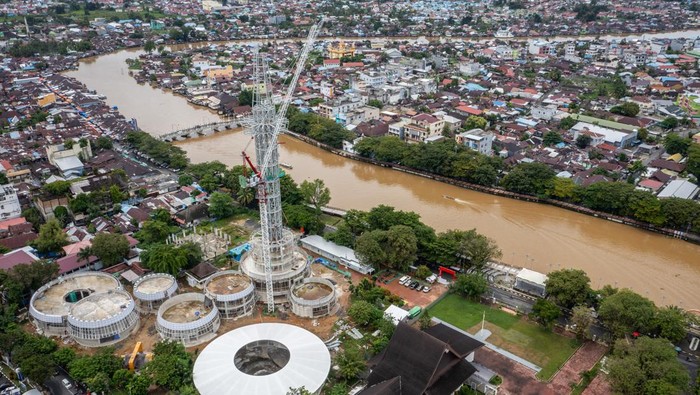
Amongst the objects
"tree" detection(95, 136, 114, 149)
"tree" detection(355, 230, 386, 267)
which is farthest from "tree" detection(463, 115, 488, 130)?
"tree" detection(95, 136, 114, 149)

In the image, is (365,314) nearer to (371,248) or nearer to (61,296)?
(371,248)

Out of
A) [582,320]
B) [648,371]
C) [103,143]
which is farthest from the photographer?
[103,143]

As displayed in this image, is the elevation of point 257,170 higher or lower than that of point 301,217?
higher

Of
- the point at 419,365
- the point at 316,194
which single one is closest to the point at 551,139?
the point at 316,194

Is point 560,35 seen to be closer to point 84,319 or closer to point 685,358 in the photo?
point 685,358

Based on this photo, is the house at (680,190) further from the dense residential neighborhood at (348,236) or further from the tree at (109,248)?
the tree at (109,248)

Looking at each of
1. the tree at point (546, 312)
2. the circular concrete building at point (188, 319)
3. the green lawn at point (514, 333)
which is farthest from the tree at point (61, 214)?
the tree at point (546, 312)

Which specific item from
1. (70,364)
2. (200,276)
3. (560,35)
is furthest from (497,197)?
(560,35)
